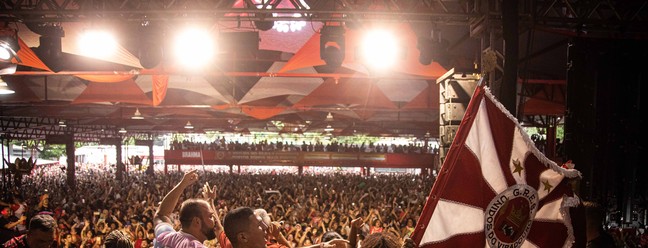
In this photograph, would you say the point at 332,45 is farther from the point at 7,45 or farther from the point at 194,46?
the point at 7,45

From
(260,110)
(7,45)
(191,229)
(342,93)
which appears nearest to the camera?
(191,229)

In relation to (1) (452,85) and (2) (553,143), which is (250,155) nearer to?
(2) (553,143)

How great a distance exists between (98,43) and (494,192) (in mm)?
5826

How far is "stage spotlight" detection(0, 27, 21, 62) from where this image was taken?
6.02 meters

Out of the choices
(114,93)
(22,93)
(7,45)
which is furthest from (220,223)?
(22,93)

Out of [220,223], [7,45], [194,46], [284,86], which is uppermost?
[194,46]

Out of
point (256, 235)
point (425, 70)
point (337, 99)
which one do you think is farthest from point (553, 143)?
point (256, 235)

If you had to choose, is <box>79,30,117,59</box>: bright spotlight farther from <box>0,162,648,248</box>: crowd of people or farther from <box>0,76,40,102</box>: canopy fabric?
<box>0,76,40,102</box>: canopy fabric

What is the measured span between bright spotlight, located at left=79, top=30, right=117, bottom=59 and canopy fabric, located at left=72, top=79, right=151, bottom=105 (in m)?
4.01

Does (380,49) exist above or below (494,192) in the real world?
above

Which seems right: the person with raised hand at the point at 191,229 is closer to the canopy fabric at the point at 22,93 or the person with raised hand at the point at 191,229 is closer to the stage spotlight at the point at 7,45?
the stage spotlight at the point at 7,45

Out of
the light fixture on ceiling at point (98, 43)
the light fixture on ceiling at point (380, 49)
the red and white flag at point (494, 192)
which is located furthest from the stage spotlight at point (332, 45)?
the red and white flag at point (494, 192)

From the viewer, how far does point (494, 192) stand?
100 inches

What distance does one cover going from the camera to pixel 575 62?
15.7ft
